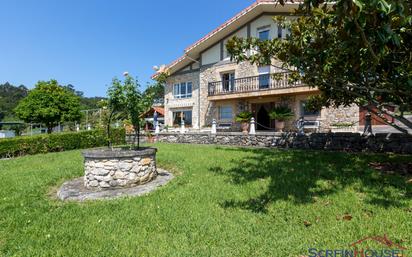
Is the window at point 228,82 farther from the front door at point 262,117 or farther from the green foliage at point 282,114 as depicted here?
the green foliage at point 282,114

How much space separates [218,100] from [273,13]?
735 cm

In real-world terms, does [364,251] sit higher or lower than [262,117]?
lower

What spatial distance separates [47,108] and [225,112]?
16298 millimetres

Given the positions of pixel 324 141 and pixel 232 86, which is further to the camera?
pixel 232 86

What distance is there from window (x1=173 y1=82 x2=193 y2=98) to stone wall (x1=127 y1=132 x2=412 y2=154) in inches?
299

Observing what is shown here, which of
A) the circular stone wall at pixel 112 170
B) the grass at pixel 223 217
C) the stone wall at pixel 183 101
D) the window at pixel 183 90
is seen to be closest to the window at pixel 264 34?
the stone wall at pixel 183 101

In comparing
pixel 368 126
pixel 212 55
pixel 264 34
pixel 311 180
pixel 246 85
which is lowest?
pixel 311 180

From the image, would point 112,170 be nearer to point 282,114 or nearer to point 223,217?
point 223,217

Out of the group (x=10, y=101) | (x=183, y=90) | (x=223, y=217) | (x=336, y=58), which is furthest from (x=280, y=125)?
(x=10, y=101)

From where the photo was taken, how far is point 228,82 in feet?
66.9

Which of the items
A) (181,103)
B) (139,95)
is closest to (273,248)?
(139,95)

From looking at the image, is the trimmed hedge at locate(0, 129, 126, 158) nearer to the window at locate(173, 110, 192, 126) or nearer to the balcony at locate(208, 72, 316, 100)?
the window at locate(173, 110, 192, 126)

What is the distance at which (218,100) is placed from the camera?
66.8 ft

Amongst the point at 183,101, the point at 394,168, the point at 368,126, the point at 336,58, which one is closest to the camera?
the point at 336,58
